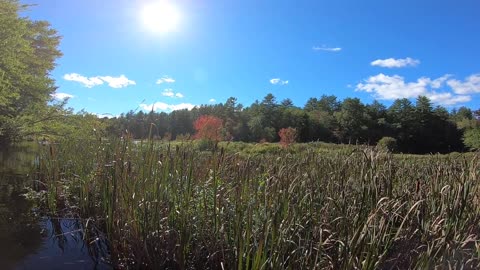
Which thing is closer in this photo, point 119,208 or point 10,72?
point 119,208

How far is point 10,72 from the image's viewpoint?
13188 millimetres

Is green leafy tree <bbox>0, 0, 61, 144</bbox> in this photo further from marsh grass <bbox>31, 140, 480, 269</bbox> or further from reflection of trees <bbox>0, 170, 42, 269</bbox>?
marsh grass <bbox>31, 140, 480, 269</bbox>

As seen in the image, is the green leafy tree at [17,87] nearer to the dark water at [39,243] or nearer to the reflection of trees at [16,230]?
the reflection of trees at [16,230]

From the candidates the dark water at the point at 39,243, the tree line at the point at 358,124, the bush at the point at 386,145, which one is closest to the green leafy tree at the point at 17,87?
the dark water at the point at 39,243

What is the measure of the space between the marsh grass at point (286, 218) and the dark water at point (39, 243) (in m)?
0.75

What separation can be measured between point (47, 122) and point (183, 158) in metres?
12.8

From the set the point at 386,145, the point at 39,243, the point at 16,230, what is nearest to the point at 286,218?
the point at 39,243

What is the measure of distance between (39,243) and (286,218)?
3.34 meters

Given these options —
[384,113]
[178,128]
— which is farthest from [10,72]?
[384,113]

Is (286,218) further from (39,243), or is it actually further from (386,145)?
(386,145)

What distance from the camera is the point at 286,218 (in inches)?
101

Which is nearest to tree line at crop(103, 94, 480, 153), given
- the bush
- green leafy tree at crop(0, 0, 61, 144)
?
the bush

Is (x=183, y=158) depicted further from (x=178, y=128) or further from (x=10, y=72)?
(x=178, y=128)

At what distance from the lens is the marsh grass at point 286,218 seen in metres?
2.31
